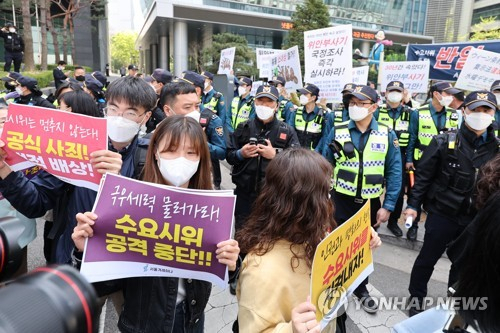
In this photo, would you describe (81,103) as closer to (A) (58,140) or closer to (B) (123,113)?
(B) (123,113)

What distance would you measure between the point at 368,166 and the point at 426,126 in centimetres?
253

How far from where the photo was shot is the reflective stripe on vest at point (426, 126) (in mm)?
5152

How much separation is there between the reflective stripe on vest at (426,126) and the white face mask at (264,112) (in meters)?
2.75

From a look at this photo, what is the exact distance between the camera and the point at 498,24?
4344 cm

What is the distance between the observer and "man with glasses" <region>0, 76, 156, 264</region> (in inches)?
68.0

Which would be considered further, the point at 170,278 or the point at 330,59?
the point at 330,59

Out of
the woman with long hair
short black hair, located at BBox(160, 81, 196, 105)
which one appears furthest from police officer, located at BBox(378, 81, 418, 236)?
the woman with long hair

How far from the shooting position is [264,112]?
3.65 m

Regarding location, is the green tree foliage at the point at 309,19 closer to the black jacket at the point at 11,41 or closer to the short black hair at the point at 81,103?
the black jacket at the point at 11,41

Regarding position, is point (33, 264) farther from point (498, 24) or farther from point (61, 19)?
point (498, 24)

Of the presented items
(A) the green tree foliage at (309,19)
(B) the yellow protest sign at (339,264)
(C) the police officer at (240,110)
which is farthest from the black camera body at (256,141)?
(A) the green tree foliage at (309,19)

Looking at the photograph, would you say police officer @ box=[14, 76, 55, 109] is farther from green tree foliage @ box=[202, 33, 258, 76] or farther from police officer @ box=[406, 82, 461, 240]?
green tree foliage @ box=[202, 33, 258, 76]

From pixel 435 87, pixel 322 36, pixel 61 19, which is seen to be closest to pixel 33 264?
pixel 322 36

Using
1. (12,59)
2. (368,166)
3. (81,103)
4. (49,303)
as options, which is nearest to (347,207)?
(368,166)
